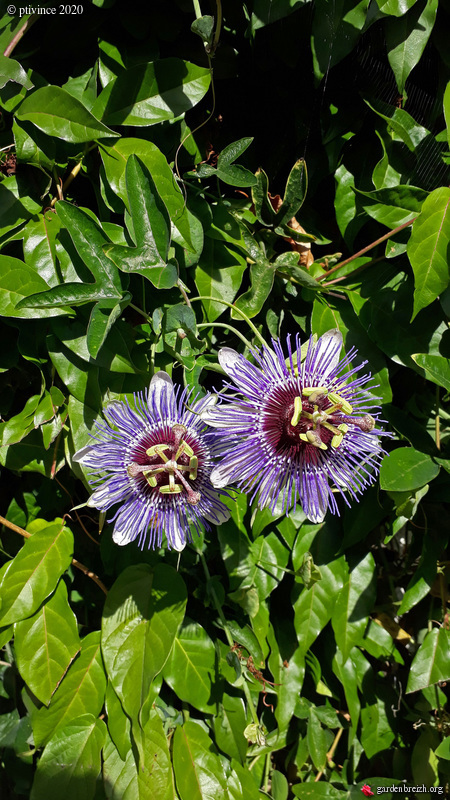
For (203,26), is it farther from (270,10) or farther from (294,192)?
(294,192)

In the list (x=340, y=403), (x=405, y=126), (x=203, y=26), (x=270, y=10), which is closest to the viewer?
(x=340, y=403)

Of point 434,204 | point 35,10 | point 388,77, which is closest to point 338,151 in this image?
point 388,77

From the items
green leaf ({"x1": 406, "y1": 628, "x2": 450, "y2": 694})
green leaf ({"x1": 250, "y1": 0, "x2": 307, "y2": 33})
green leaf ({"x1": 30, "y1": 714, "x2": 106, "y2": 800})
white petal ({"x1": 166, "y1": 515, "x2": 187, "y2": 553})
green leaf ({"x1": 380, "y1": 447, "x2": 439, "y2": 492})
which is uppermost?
green leaf ({"x1": 250, "y1": 0, "x2": 307, "y2": 33})

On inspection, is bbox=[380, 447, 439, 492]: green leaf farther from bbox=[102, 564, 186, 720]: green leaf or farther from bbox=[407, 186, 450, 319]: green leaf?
bbox=[102, 564, 186, 720]: green leaf

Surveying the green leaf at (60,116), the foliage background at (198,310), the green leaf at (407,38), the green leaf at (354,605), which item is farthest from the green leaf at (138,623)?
the green leaf at (407,38)

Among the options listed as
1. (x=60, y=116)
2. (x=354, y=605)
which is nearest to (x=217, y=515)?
(x=354, y=605)

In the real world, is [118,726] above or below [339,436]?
below

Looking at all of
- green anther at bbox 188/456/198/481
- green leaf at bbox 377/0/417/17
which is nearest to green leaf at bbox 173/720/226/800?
green anther at bbox 188/456/198/481
